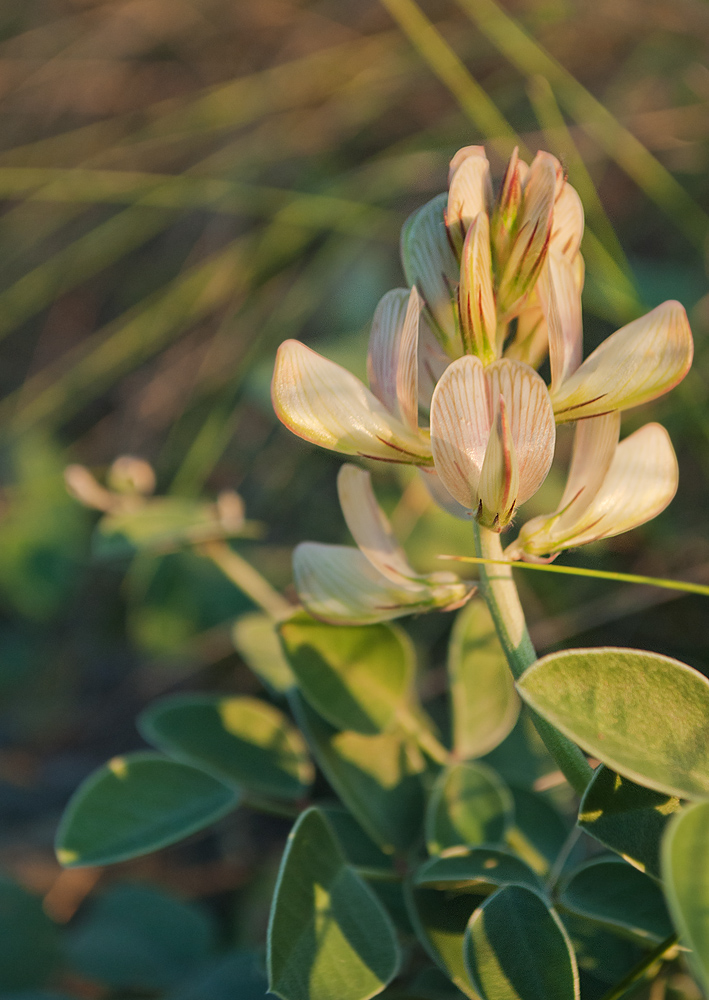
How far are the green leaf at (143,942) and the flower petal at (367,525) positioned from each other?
0.65 metres

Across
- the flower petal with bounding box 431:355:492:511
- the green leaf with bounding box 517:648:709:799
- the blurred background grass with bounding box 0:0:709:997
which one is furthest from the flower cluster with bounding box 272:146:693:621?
the blurred background grass with bounding box 0:0:709:997

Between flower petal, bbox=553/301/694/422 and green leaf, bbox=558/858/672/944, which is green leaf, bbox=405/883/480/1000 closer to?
green leaf, bbox=558/858/672/944

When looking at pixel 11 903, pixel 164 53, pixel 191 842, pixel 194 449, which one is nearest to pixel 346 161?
pixel 164 53

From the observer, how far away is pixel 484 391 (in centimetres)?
47

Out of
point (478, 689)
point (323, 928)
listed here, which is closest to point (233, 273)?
point (478, 689)

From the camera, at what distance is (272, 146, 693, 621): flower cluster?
0.47m

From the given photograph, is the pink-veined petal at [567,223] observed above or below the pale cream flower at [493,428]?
above

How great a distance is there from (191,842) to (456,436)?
3.34ft

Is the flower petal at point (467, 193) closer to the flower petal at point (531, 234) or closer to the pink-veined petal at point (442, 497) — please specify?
the flower petal at point (531, 234)

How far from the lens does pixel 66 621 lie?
1542 millimetres

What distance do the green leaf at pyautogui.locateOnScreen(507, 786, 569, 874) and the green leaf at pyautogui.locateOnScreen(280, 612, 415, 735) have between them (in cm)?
16

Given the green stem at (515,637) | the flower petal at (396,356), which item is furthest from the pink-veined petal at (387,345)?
the green stem at (515,637)

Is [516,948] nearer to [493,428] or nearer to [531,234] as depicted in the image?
[493,428]

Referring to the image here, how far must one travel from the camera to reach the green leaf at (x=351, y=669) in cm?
67
